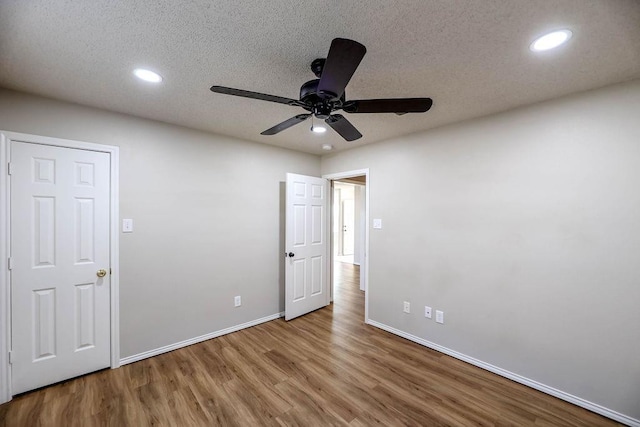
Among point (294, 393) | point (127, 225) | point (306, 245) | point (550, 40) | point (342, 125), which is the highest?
point (550, 40)

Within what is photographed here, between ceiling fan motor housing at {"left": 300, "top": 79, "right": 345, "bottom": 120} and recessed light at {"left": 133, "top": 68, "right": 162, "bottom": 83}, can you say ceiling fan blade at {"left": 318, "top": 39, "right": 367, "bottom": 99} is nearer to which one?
ceiling fan motor housing at {"left": 300, "top": 79, "right": 345, "bottom": 120}

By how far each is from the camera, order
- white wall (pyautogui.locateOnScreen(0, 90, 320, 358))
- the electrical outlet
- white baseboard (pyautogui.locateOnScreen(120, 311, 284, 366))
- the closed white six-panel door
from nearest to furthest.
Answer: the closed white six-panel door, white wall (pyautogui.locateOnScreen(0, 90, 320, 358)), white baseboard (pyautogui.locateOnScreen(120, 311, 284, 366)), the electrical outlet

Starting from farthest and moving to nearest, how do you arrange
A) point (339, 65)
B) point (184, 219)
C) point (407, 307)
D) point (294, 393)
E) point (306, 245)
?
point (306, 245) → point (407, 307) → point (184, 219) → point (294, 393) → point (339, 65)

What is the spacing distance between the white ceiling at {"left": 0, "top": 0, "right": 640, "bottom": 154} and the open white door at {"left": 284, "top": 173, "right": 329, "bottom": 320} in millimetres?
1563

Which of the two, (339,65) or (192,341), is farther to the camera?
(192,341)

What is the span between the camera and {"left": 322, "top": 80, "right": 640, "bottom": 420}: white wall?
6.21 ft

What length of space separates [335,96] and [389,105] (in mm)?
360

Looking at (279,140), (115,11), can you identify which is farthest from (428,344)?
(115,11)

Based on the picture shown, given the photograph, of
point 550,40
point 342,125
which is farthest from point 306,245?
point 550,40

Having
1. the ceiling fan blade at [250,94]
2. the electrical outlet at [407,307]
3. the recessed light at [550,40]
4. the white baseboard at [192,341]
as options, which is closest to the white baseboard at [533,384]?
the electrical outlet at [407,307]

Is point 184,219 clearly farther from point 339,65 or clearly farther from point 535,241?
point 535,241

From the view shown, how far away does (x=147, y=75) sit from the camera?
185 cm

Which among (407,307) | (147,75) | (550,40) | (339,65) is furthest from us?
(407,307)

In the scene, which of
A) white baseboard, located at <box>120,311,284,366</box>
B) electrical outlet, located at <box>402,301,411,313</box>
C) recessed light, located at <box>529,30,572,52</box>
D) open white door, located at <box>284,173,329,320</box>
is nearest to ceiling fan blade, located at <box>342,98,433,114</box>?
recessed light, located at <box>529,30,572,52</box>
